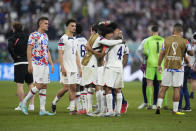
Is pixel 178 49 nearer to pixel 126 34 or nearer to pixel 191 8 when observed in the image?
pixel 126 34

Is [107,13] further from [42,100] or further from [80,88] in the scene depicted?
[42,100]

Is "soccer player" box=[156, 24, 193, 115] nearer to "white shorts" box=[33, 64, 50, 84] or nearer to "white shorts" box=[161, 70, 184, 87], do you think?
"white shorts" box=[161, 70, 184, 87]

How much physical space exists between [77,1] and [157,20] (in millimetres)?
5955

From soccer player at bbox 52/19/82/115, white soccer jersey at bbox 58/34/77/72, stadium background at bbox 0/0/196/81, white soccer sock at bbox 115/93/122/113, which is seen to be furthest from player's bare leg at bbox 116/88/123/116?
stadium background at bbox 0/0/196/81

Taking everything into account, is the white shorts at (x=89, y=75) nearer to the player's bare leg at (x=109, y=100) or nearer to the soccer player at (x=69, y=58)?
the soccer player at (x=69, y=58)

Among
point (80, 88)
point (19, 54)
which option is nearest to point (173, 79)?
point (80, 88)

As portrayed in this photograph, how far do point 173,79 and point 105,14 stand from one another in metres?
25.0

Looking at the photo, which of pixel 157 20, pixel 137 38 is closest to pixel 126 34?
pixel 137 38

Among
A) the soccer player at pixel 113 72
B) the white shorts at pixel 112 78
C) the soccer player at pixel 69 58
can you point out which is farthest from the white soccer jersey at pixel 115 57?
the soccer player at pixel 69 58

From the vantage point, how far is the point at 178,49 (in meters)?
14.3

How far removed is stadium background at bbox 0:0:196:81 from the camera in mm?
36094

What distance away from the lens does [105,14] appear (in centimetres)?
3903

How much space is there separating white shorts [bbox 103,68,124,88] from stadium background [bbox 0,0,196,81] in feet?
65.4

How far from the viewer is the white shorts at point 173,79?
1438 cm
